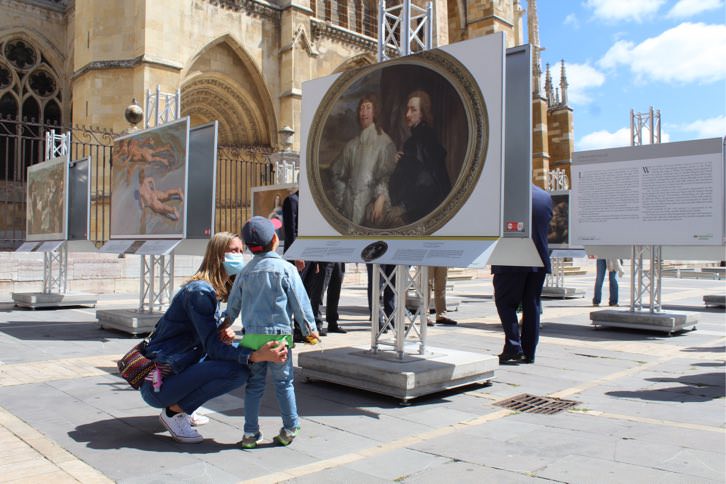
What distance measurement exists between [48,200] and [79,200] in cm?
102

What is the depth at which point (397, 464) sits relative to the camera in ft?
11.0

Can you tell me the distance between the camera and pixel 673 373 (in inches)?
235

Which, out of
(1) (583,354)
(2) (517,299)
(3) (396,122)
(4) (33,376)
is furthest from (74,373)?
(1) (583,354)

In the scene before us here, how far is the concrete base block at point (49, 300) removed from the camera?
10.5 m

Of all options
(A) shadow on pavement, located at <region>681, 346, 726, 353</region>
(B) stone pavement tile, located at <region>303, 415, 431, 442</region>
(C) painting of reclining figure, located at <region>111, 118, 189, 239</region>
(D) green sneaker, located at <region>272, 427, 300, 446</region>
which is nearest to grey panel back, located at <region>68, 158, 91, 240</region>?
(C) painting of reclining figure, located at <region>111, 118, 189, 239</region>

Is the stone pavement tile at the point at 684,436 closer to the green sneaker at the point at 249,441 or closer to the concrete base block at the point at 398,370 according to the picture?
the concrete base block at the point at 398,370

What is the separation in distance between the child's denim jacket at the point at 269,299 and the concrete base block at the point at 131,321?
445cm

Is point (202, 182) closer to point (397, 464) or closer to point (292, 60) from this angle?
point (397, 464)

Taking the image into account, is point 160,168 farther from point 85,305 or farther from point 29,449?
point 29,449

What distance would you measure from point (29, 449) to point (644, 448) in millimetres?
3513

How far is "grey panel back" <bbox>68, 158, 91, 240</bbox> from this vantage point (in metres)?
10.5

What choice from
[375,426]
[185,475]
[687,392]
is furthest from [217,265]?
[687,392]

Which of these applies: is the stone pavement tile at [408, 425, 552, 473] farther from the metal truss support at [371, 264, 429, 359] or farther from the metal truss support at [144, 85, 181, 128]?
the metal truss support at [144, 85, 181, 128]

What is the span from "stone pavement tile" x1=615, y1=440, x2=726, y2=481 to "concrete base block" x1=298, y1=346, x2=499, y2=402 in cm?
147
